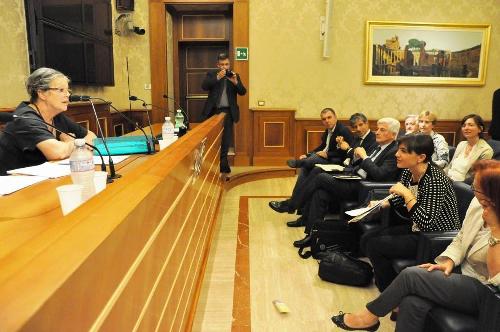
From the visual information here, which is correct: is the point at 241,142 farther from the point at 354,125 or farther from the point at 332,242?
the point at 332,242

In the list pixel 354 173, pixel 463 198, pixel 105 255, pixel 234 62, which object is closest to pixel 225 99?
pixel 234 62

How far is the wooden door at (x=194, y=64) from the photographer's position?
6930mm

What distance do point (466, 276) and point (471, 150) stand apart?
2185mm

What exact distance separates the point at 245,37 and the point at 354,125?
2.84 m

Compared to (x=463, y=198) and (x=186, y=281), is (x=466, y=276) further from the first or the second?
(x=186, y=281)

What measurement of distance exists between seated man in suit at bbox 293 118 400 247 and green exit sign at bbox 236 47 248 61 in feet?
10.0

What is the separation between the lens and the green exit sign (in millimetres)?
6199

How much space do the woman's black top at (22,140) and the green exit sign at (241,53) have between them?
13.7ft

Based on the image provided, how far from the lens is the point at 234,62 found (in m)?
6.28

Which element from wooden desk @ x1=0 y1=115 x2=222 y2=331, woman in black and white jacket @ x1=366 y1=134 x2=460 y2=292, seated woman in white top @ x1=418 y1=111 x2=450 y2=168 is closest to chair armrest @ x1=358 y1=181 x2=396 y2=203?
woman in black and white jacket @ x1=366 y1=134 x2=460 y2=292

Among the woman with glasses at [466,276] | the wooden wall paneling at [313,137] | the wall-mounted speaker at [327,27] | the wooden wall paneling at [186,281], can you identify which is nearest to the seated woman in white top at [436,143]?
the woman with glasses at [466,276]

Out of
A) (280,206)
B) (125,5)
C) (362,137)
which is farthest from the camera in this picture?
(125,5)

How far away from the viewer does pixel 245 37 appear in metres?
6.18

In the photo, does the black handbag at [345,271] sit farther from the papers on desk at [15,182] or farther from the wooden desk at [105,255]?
the papers on desk at [15,182]
